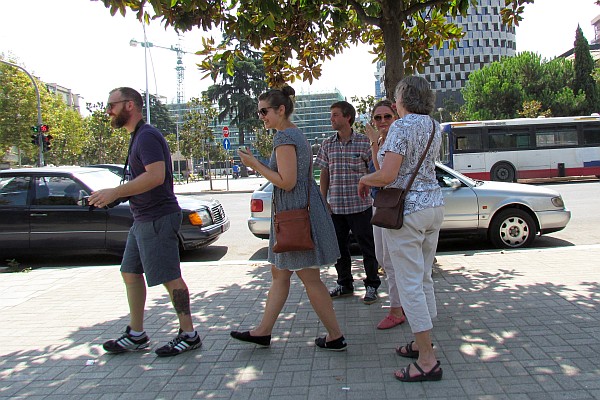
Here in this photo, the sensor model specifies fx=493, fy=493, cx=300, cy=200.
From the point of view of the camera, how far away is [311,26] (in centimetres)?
723

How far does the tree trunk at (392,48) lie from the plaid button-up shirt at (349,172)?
1079 mm

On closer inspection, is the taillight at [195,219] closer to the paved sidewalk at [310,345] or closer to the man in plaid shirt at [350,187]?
the paved sidewalk at [310,345]

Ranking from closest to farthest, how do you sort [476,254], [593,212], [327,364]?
[327,364]
[476,254]
[593,212]

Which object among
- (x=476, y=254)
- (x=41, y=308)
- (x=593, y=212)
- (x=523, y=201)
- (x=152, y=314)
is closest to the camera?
(x=152, y=314)

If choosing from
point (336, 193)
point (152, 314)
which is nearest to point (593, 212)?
point (336, 193)

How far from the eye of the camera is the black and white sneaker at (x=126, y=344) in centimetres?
374

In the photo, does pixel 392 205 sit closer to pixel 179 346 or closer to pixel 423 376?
pixel 423 376

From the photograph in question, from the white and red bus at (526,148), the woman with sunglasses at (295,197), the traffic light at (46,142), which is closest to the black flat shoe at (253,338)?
the woman with sunglasses at (295,197)

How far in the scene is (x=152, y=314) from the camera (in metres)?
4.73

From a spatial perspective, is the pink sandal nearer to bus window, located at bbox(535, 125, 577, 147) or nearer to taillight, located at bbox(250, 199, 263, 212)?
taillight, located at bbox(250, 199, 263, 212)

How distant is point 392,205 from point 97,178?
250 inches

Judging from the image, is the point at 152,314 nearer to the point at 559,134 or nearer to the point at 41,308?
the point at 41,308

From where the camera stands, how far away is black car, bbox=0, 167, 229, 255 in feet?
24.6

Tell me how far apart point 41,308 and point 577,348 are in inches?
194
